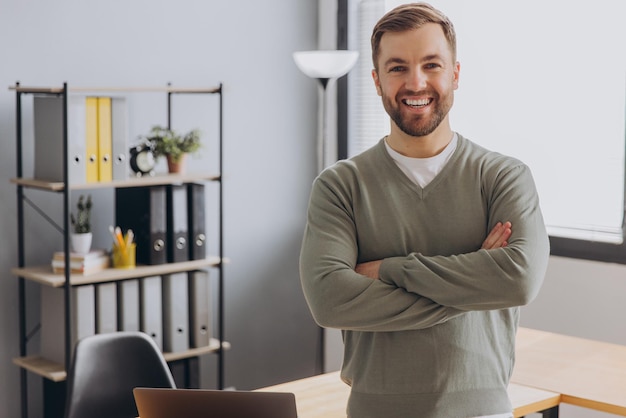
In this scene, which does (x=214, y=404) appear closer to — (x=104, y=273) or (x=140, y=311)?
(x=104, y=273)

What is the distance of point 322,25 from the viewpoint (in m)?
4.70

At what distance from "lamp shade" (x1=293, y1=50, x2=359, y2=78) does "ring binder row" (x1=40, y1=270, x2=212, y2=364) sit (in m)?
1.00

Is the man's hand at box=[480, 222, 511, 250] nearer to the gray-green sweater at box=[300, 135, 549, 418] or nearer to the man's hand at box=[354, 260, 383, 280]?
the gray-green sweater at box=[300, 135, 549, 418]

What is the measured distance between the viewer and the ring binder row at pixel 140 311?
3.57 metres

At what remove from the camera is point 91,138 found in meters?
3.48

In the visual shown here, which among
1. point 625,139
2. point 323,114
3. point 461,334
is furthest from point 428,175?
point 323,114

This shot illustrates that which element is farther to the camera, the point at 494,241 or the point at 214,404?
the point at 494,241

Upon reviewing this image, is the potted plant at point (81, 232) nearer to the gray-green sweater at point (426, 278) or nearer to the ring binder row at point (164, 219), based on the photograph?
the ring binder row at point (164, 219)

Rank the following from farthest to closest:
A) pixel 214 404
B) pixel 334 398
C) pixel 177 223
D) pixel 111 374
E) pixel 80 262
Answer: pixel 177 223
pixel 80 262
pixel 111 374
pixel 334 398
pixel 214 404

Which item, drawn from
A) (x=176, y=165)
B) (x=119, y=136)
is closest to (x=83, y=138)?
(x=119, y=136)

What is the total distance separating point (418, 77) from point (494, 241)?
0.40 meters

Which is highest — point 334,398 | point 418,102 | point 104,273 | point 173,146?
point 418,102

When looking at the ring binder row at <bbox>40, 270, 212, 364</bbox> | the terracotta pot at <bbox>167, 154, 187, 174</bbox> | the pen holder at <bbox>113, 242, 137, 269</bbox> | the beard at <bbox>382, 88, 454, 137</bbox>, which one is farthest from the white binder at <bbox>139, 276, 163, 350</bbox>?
the beard at <bbox>382, 88, 454, 137</bbox>

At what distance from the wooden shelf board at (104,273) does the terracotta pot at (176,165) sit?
39cm
